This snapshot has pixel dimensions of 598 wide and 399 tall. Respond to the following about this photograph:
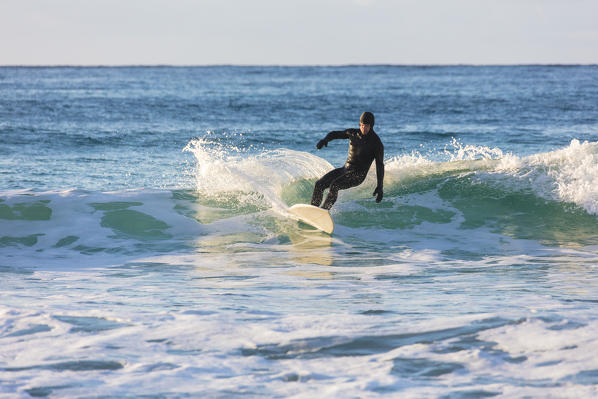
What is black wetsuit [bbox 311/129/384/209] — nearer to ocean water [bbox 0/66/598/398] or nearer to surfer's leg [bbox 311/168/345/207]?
surfer's leg [bbox 311/168/345/207]

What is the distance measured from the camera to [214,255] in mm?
8906

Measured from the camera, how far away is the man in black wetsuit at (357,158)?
9.22m

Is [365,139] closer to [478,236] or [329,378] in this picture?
[478,236]

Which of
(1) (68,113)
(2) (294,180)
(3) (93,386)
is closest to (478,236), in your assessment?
(2) (294,180)

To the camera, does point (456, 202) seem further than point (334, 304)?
Yes

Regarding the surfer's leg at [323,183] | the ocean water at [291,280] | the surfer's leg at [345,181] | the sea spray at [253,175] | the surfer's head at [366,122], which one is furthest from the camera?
the sea spray at [253,175]

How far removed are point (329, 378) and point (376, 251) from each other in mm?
5030

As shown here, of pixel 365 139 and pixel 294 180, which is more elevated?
pixel 365 139

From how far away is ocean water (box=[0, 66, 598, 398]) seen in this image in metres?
4.41

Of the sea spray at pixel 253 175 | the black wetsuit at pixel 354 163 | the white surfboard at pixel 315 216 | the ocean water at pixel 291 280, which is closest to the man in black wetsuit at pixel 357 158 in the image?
the black wetsuit at pixel 354 163

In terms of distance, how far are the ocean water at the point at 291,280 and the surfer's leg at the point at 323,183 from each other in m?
0.57

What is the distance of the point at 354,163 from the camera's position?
950 centimetres

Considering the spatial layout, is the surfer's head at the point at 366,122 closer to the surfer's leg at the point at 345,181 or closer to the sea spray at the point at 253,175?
the surfer's leg at the point at 345,181

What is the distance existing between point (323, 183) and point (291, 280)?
287 cm
